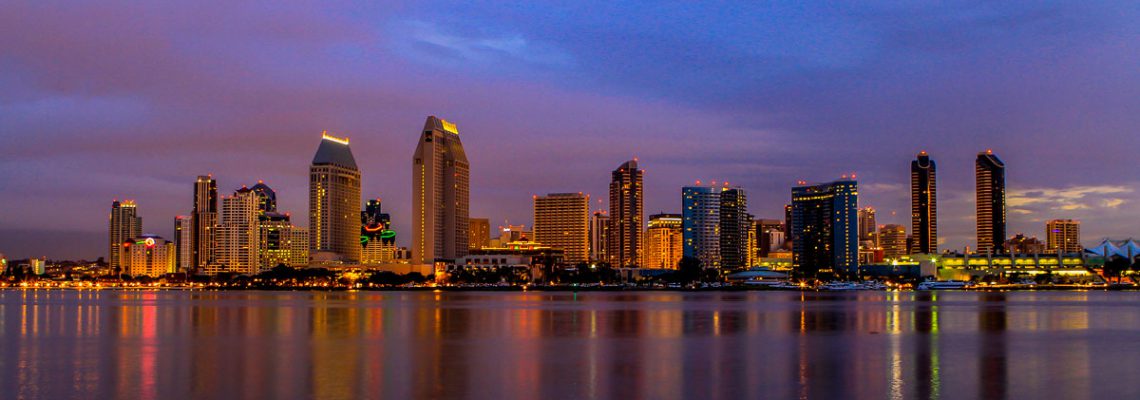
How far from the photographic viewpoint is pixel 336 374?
3753cm

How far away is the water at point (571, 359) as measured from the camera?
110 ft

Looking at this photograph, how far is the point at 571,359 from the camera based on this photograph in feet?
143

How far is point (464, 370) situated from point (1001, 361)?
71.4 feet

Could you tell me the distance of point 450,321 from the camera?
7556cm

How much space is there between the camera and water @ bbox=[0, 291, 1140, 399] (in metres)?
33.4

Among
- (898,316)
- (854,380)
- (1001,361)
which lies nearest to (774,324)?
(898,316)

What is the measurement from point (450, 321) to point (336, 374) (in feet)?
125

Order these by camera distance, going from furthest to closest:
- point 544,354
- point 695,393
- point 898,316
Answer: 1. point 898,316
2. point 544,354
3. point 695,393

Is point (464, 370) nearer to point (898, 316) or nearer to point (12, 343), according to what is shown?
point (12, 343)

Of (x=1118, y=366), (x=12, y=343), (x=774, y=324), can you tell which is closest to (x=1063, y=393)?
(x=1118, y=366)

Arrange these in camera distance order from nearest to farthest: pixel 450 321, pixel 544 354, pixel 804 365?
pixel 804 365 → pixel 544 354 → pixel 450 321

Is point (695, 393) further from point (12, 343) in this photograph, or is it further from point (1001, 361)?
point (12, 343)

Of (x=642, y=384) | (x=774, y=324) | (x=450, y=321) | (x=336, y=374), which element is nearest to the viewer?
(x=642, y=384)

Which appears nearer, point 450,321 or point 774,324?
point 774,324
